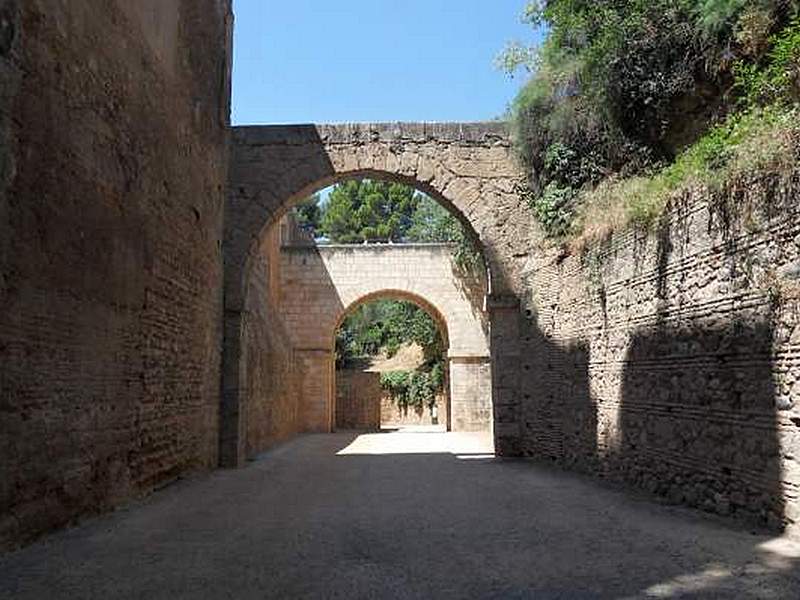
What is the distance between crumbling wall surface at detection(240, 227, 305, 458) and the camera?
12.2 metres

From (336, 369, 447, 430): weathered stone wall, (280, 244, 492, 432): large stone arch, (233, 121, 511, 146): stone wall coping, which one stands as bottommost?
(336, 369, 447, 430): weathered stone wall

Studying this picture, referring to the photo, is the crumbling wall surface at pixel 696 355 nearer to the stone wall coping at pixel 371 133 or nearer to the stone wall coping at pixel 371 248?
the stone wall coping at pixel 371 133

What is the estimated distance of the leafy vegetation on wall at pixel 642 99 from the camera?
6.34 metres

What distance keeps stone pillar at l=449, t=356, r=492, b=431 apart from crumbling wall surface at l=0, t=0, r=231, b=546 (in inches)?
400

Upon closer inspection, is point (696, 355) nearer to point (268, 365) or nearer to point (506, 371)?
point (506, 371)

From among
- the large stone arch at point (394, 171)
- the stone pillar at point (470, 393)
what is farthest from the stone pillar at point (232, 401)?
the stone pillar at point (470, 393)

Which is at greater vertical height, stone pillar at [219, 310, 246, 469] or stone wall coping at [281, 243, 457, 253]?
stone wall coping at [281, 243, 457, 253]

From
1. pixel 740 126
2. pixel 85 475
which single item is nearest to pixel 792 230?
pixel 740 126

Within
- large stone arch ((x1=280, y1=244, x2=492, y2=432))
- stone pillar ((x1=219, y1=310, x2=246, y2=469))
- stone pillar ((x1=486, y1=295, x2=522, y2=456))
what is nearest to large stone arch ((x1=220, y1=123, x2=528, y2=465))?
stone pillar ((x1=486, y1=295, x2=522, y2=456))

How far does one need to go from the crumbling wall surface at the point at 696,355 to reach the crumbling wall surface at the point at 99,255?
16.1ft

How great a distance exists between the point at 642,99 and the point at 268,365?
8.95 m

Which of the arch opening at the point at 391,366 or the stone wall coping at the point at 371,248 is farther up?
the stone wall coping at the point at 371,248

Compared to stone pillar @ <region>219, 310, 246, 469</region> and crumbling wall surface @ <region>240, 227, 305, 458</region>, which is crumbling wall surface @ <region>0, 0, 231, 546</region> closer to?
stone pillar @ <region>219, 310, 246, 469</region>

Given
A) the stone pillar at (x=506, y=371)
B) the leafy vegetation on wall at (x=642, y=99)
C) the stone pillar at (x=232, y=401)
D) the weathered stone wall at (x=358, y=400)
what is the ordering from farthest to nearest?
the weathered stone wall at (x=358, y=400), the stone pillar at (x=506, y=371), the stone pillar at (x=232, y=401), the leafy vegetation on wall at (x=642, y=99)
